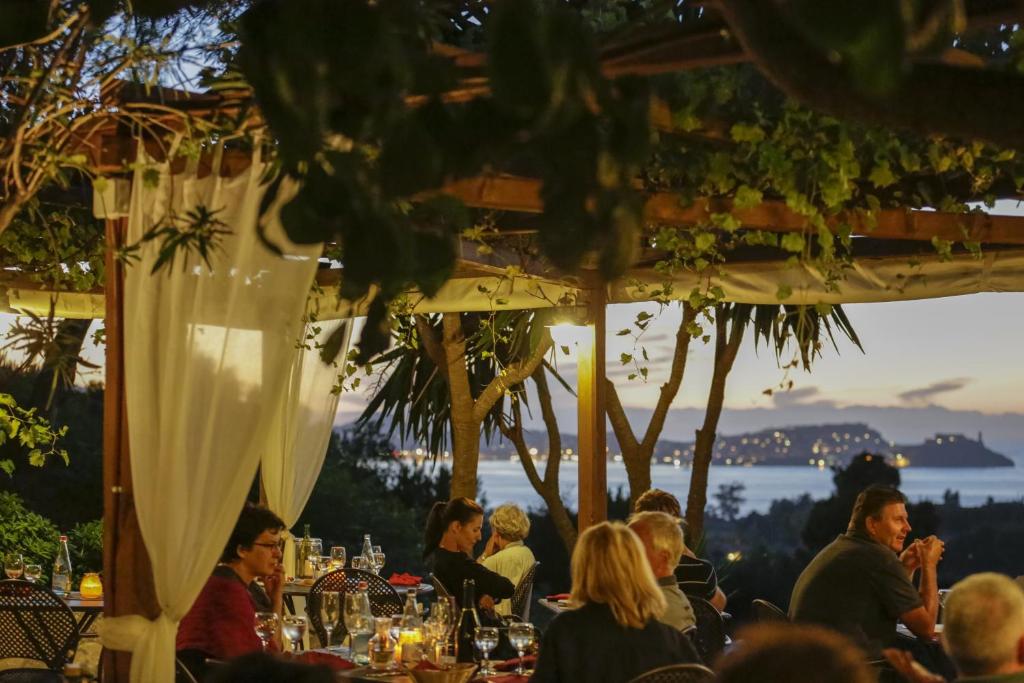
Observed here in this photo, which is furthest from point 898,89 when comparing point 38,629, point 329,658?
point 38,629

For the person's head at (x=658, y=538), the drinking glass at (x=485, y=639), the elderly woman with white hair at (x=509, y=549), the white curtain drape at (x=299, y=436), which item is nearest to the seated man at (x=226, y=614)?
the drinking glass at (x=485, y=639)

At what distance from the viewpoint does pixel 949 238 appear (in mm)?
5453

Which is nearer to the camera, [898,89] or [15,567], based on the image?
[898,89]

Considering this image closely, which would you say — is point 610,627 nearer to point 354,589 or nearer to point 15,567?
point 354,589

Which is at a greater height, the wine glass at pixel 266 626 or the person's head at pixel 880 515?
the person's head at pixel 880 515

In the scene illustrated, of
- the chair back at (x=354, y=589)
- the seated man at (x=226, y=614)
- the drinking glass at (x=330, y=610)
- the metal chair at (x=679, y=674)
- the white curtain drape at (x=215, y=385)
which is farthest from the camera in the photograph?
the chair back at (x=354, y=589)

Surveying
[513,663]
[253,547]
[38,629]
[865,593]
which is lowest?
[38,629]

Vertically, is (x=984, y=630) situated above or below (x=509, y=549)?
above

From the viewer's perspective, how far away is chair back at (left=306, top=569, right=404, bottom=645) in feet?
22.6

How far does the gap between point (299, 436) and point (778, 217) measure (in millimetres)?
3721

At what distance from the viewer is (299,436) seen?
797cm

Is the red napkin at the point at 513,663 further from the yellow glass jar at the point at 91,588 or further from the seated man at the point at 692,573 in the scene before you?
the yellow glass jar at the point at 91,588

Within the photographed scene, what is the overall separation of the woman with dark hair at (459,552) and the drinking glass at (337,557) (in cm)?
175

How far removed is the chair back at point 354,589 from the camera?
22.6ft
